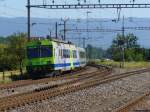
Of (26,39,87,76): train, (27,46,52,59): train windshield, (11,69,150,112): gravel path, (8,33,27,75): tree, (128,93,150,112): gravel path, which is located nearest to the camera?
(128,93,150,112): gravel path

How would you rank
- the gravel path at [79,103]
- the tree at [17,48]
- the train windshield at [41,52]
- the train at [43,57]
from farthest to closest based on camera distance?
the tree at [17,48]
the train windshield at [41,52]
the train at [43,57]
the gravel path at [79,103]

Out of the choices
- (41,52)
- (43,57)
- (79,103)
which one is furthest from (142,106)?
(41,52)

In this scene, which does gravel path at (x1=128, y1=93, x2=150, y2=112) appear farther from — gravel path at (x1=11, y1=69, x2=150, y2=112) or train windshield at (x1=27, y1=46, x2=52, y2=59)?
train windshield at (x1=27, y1=46, x2=52, y2=59)

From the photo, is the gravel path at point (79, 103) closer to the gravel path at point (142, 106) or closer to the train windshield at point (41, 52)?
the gravel path at point (142, 106)

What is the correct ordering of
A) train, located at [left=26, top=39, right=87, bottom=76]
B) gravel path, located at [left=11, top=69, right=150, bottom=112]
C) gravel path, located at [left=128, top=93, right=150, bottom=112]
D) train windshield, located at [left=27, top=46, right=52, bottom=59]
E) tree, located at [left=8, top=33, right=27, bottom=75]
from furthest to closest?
tree, located at [left=8, top=33, right=27, bottom=75]
train windshield, located at [left=27, top=46, right=52, bottom=59]
train, located at [left=26, top=39, right=87, bottom=76]
gravel path, located at [left=11, top=69, right=150, bottom=112]
gravel path, located at [left=128, top=93, right=150, bottom=112]

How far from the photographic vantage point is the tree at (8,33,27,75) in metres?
51.2

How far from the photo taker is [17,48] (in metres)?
52.6

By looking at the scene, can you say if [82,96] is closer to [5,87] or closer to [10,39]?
[5,87]

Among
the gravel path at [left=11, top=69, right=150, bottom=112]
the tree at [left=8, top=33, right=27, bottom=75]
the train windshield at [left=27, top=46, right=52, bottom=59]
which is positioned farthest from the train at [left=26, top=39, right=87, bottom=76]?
the gravel path at [left=11, top=69, right=150, bottom=112]

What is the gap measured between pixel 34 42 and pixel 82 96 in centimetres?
1585

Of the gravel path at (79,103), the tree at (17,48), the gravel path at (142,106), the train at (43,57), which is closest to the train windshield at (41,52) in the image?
the train at (43,57)

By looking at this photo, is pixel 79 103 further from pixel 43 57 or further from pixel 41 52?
pixel 41 52

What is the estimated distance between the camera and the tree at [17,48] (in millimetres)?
51250

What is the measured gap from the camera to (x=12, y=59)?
5344 centimetres
